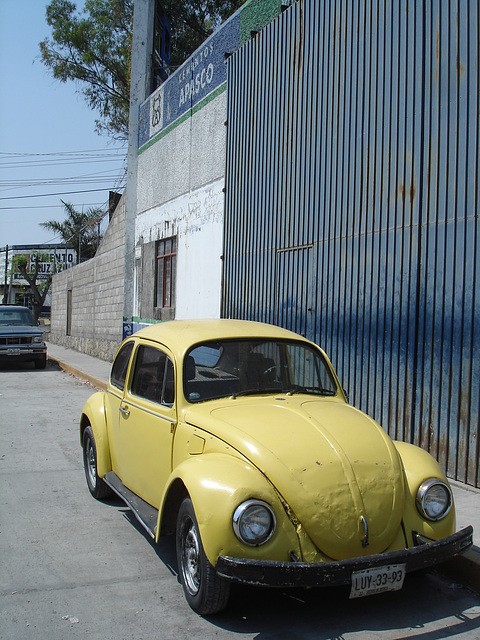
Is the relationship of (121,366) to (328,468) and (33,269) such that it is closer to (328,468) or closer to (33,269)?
(328,468)

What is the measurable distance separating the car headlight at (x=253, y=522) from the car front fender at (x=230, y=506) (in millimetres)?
23

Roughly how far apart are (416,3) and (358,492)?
5653 millimetres

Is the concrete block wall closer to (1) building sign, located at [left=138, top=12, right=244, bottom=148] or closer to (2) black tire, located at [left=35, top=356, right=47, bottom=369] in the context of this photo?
(2) black tire, located at [left=35, top=356, right=47, bottom=369]

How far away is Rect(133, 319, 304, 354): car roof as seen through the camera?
4.54 meters

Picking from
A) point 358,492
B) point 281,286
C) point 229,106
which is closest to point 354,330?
point 281,286

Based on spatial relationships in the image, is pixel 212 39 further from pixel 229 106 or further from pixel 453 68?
pixel 453 68

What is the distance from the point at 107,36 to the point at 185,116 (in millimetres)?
16838

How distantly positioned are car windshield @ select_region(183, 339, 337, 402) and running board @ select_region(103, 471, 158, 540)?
2.72ft

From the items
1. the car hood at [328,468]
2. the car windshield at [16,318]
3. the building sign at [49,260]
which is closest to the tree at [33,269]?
the building sign at [49,260]

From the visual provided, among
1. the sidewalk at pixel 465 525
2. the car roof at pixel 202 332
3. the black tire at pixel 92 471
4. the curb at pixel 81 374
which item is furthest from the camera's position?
the curb at pixel 81 374

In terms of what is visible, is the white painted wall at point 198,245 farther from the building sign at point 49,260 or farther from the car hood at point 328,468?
the building sign at point 49,260

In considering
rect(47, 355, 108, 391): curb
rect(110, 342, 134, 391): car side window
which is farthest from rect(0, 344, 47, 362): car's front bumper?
rect(110, 342, 134, 391): car side window

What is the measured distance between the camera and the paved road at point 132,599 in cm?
332

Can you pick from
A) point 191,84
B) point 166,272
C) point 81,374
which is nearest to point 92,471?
point 166,272
